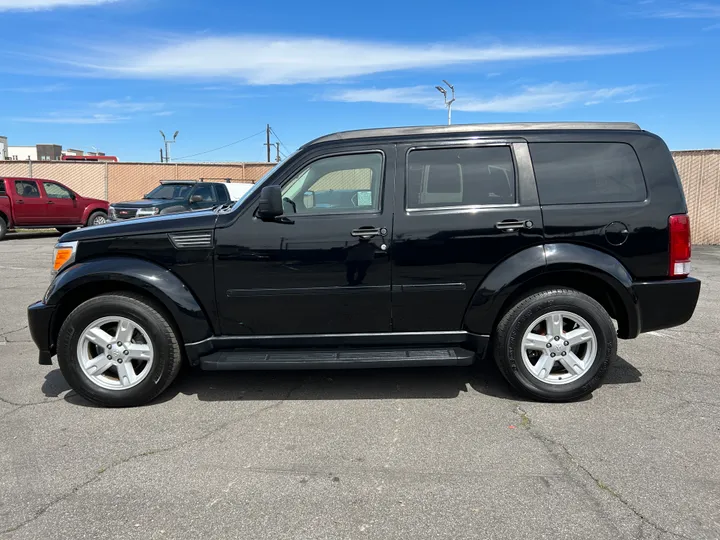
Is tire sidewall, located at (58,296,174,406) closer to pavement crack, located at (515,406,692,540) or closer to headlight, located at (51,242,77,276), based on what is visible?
headlight, located at (51,242,77,276)

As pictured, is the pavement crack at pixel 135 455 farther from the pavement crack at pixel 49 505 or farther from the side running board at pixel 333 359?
the side running board at pixel 333 359

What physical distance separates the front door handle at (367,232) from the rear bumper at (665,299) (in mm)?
1885

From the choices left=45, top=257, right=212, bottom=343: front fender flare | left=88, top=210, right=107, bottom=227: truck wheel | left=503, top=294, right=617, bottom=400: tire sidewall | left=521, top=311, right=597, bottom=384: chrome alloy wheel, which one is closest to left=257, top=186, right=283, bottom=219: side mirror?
left=45, top=257, right=212, bottom=343: front fender flare

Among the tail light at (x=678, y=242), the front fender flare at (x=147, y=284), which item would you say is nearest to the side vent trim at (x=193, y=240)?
the front fender flare at (x=147, y=284)

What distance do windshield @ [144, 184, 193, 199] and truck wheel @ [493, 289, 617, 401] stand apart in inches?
466

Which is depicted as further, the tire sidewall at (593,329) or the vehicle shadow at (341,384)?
the vehicle shadow at (341,384)

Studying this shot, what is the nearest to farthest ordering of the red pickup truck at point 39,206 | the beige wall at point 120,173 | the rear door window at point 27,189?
the red pickup truck at point 39,206 < the rear door window at point 27,189 < the beige wall at point 120,173

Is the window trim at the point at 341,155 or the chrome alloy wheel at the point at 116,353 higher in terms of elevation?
the window trim at the point at 341,155

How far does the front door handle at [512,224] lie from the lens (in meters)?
3.80

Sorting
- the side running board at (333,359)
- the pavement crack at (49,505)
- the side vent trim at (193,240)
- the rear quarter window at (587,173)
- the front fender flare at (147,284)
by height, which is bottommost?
the pavement crack at (49,505)

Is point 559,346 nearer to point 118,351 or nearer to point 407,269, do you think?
point 407,269

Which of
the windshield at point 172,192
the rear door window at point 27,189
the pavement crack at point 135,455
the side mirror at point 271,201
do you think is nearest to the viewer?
the pavement crack at point 135,455

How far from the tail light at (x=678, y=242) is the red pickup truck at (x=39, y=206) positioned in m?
15.3

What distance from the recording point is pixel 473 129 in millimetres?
4004
